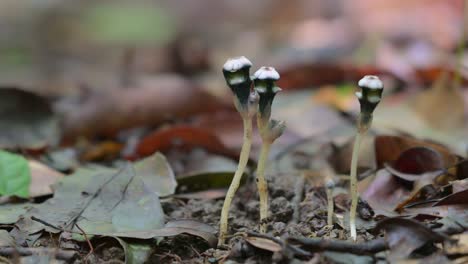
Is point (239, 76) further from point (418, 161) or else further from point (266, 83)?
point (418, 161)

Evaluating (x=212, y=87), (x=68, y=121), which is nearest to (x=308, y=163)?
(x=68, y=121)

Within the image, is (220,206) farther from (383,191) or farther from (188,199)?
(383,191)

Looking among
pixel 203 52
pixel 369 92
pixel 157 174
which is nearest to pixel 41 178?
pixel 157 174

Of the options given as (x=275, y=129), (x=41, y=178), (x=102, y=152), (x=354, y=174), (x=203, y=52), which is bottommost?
(x=203, y=52)

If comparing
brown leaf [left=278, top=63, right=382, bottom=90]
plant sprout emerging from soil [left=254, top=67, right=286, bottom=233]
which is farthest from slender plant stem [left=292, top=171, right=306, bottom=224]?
brown leaf [left=278, top=63, right=382, bottom=90]

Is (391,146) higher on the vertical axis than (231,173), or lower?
higher

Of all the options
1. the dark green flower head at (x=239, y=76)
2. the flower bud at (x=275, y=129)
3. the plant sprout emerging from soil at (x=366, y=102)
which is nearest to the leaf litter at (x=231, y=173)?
the plant sprout emerging from soil at (x=366, y=102)
